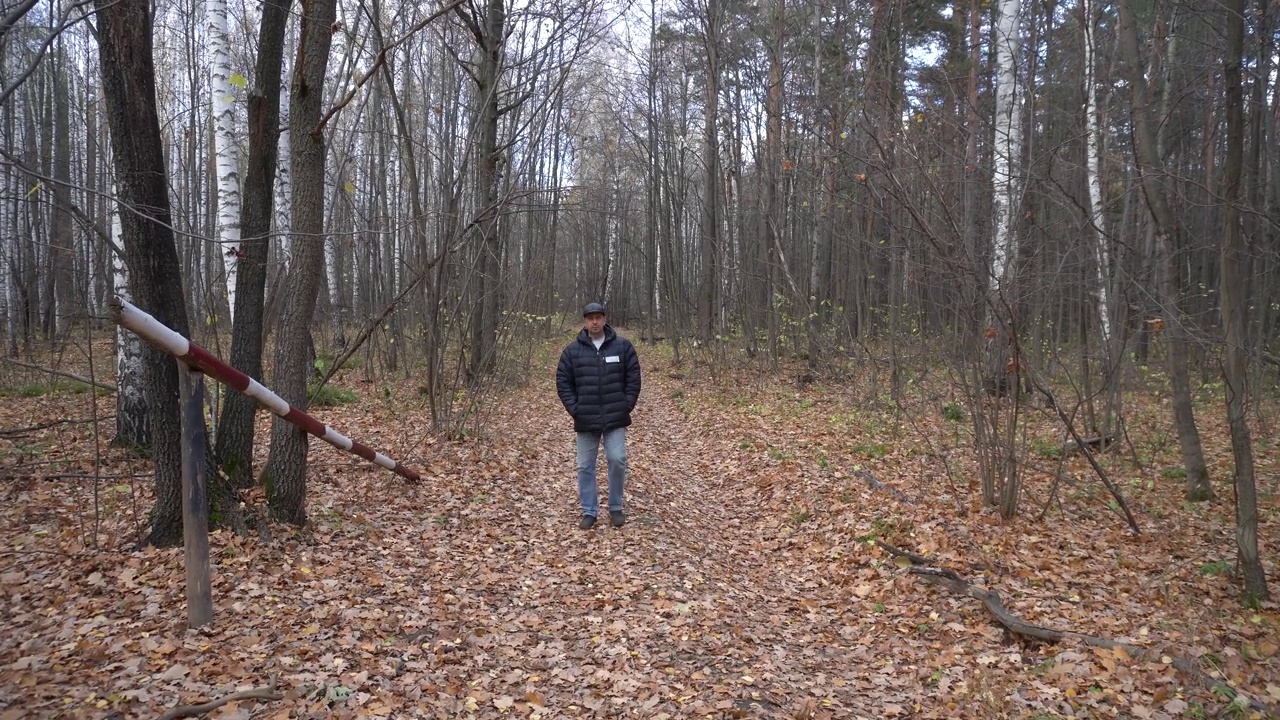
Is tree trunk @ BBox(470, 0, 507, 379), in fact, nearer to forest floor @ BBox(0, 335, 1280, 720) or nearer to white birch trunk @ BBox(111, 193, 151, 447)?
forest floor @ BBox(0, 335, 1280, 720)

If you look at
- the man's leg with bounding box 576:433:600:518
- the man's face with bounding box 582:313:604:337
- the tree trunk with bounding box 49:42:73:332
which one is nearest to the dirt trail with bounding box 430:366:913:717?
the man's leg with bounding box 576:433:600:518

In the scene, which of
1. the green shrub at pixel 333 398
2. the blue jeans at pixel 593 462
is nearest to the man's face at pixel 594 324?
the blue jeans at pixel 593 462

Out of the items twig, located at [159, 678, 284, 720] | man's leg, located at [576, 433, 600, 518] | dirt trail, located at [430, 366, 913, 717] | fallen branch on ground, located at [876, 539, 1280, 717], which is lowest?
dirt trail, located at [430, 366, 913, 717]

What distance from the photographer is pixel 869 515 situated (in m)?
7.39

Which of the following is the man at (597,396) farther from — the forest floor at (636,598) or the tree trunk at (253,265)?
the tree trunk at (253,265)

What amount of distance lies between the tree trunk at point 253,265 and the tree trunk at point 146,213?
101 cm

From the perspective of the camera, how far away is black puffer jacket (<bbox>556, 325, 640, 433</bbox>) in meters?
7.08

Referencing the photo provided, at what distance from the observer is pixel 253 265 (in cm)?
636

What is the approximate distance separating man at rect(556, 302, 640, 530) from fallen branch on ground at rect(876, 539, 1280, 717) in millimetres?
2532

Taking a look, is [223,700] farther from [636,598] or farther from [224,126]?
[224,126]

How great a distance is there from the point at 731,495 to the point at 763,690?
16.1ft

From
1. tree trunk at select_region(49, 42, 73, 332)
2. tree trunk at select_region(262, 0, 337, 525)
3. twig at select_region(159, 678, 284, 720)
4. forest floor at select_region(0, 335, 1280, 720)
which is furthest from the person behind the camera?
tree trunk at select_region(49, 42, 73, 332)

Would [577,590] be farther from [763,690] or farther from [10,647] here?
[10,647]

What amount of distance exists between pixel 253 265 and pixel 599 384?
124 inches
